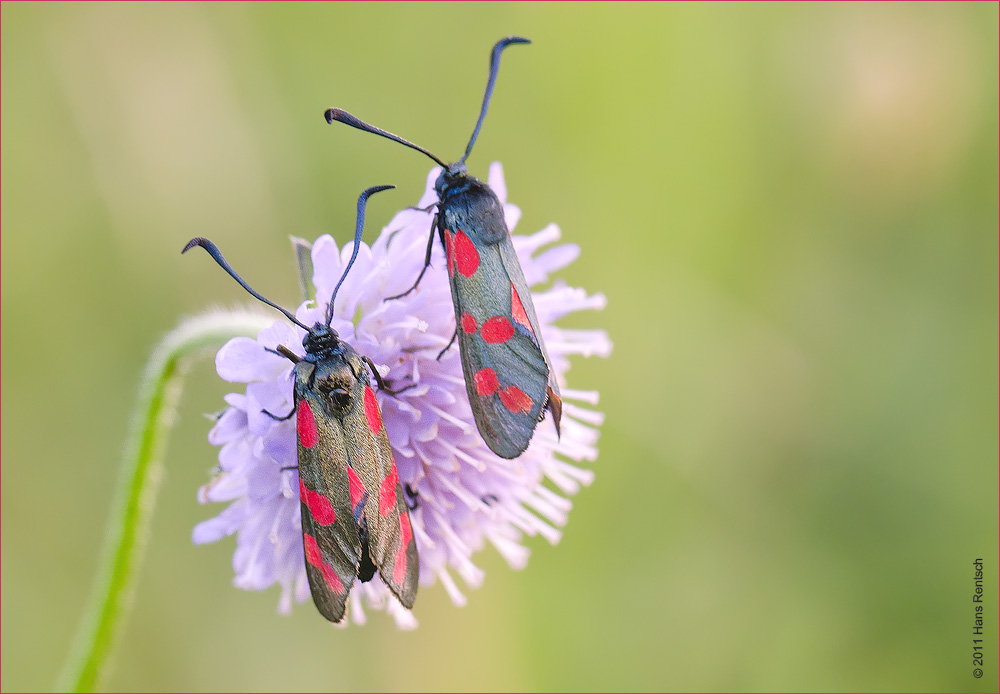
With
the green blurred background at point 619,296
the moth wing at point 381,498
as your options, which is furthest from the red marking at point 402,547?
the green blurred background at point 619,296

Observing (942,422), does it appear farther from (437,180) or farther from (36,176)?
(36,176)

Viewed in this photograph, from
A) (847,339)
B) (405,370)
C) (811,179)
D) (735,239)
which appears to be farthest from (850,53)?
(405,370)

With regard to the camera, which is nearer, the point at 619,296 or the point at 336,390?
the point at 336,390

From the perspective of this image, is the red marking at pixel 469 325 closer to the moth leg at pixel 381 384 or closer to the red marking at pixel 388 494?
the moth leg at pixel 381 384

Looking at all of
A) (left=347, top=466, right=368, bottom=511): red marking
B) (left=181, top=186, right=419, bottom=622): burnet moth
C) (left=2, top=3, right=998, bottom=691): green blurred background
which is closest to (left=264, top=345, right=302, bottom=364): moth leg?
(left=181, top=186, right=419, bottom=622): burnet moth

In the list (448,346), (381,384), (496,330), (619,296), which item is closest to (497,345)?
(496,330)

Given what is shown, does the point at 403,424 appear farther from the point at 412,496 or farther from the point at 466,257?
the point at 466,257
